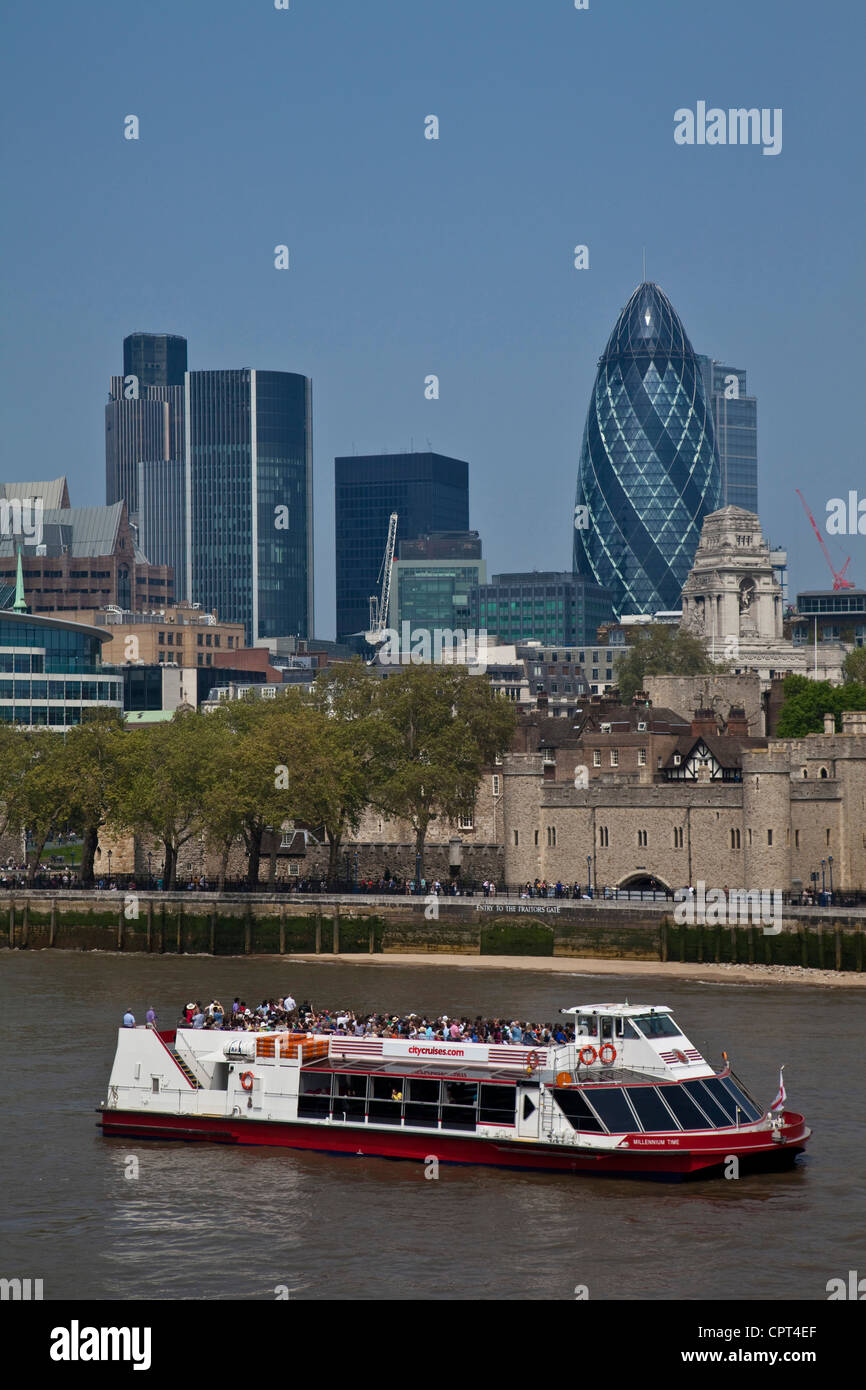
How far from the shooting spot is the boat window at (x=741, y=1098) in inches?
1844

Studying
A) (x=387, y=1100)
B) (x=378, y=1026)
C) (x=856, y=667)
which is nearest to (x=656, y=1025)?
(x=387, y=1100)

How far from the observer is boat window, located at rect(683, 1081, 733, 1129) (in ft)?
152

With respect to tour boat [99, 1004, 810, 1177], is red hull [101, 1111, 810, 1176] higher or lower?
lower

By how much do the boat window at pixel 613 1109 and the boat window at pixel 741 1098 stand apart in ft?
7.93

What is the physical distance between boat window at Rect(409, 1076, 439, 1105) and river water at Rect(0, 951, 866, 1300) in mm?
1681

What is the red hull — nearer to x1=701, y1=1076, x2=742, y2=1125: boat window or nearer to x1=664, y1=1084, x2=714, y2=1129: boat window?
x1=664, y1=1084, x2=714, y2=1129: boat window

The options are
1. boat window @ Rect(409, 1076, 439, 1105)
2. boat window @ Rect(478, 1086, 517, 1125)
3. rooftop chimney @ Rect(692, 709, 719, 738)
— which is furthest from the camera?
rooftop chimney @ Rect(692, 709, 719, 738)

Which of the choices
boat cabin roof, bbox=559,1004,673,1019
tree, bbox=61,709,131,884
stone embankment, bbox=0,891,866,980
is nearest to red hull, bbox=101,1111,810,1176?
boat cabin roof, bbox=559,1004,673,1019

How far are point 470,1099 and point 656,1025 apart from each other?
478 centimetres

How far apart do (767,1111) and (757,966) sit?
33911mm

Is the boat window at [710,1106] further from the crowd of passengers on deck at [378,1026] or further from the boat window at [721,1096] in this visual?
the crowd of passengers on deck at [378,1026]

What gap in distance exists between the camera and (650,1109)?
152 feet

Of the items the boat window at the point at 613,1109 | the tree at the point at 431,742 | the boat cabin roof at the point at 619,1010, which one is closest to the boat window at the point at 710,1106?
the boat window at the point at 613,1109

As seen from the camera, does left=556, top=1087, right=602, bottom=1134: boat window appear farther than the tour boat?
Yes
